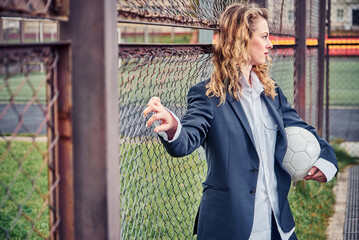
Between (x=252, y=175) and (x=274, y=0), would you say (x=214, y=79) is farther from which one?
(x=274, y=0)

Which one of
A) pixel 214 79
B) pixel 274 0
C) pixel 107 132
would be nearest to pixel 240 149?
pixel 214 79

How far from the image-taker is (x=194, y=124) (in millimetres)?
2408

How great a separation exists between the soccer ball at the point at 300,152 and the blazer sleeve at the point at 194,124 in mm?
647

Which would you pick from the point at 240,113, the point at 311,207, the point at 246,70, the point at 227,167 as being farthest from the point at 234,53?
the point at 311,207

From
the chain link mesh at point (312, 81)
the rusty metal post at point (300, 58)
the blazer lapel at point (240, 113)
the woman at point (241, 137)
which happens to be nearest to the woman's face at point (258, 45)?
the woman at point (241, 137)

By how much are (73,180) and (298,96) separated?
14.4 ft

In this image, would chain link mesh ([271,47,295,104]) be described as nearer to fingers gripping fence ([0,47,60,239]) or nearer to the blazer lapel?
the blazer lapel

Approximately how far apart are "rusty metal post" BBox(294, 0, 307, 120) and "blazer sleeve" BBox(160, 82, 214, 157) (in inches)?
120

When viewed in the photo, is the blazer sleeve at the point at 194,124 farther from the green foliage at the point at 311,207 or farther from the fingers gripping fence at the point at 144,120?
the green foliage at the point at 311,207

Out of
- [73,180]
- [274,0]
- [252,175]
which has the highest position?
[274,0]

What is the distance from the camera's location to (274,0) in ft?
16.0

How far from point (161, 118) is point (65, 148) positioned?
57cm

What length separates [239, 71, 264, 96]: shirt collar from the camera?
9.01 feet

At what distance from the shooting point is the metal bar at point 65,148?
1.48 m
